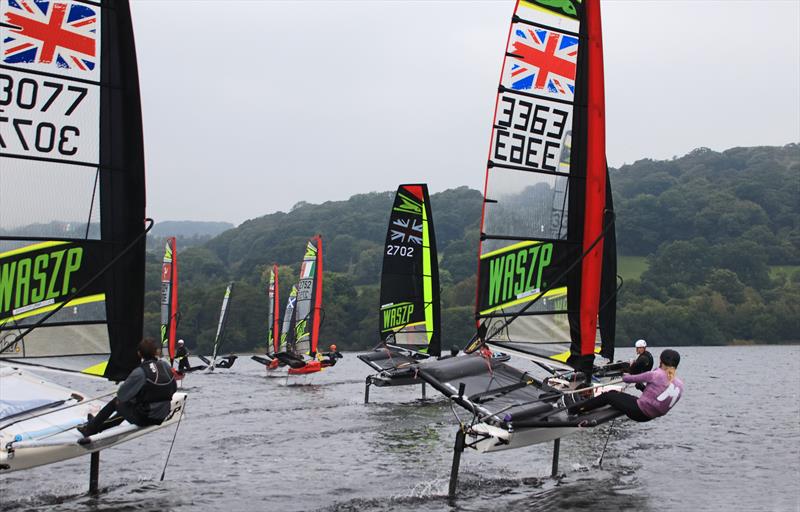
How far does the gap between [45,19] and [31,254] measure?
2.89m

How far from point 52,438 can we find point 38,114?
13.0 feet

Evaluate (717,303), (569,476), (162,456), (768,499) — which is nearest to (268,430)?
(162,456)

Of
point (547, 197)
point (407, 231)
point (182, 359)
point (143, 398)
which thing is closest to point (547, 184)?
point (547, 197)

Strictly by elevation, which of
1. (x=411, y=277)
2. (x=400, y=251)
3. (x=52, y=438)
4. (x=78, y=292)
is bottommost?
(x=52, y=438)

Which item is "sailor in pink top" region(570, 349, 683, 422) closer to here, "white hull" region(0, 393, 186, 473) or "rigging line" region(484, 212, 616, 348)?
"rigging line" region(484, 212, 616, 348)

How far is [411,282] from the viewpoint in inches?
1070

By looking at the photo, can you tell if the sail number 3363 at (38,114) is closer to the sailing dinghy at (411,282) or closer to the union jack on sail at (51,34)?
the union jack on sail at (51,34)

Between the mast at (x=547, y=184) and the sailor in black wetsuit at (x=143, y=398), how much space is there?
16.7ft

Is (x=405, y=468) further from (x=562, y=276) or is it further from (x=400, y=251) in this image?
(x=400, y=251)

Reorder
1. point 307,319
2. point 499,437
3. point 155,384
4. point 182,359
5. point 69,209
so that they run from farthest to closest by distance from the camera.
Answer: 1. point 307,319
2. point 182,359
3. point 69,209
4. point 155,384
5. point 499,437

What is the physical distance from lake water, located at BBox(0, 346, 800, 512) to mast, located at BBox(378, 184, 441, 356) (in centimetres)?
273

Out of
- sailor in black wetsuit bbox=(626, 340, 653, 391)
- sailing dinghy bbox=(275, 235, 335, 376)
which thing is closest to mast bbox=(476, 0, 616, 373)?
sailor in black wetsuit bbox=(626, 340, 653, 391)

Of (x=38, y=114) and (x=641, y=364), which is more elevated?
(x=38, y=114)

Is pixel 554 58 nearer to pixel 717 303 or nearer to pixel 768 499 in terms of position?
pixel 768 499
